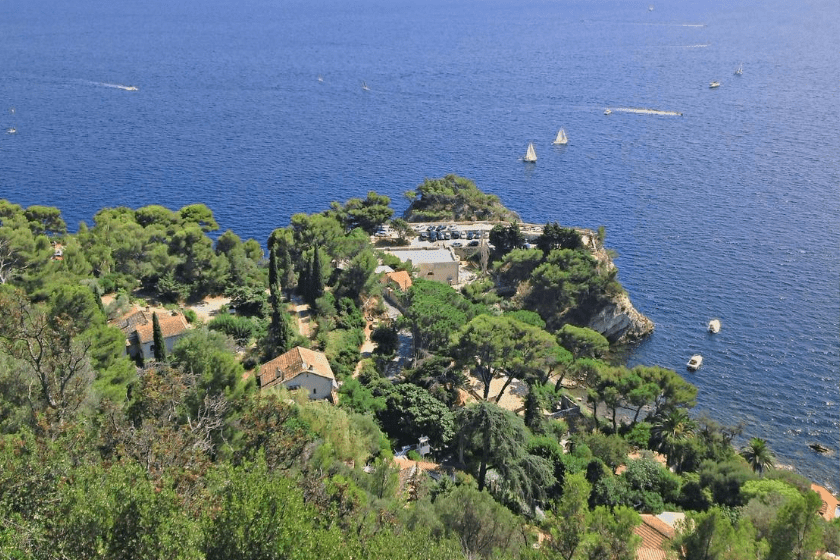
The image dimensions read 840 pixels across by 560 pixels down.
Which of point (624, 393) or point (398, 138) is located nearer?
point (624, 393)

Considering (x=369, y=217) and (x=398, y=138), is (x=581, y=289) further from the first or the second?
(x=398, y=138)

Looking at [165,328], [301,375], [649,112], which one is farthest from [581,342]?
[649,112]

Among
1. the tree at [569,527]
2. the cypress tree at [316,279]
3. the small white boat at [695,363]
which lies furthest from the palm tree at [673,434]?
the cypress tree at [316,279]

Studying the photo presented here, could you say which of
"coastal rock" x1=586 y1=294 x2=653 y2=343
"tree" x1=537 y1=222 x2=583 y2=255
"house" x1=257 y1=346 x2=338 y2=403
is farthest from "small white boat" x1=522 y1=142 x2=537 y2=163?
"house" x1=257 y1=346 x2=338 y2=403

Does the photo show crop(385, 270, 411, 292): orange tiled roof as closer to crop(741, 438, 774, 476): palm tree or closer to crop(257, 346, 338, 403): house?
crop(257, 346, 338, 403): house

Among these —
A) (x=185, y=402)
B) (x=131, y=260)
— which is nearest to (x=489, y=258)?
(x=131, y=260)

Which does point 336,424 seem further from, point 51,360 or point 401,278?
point 401,278
